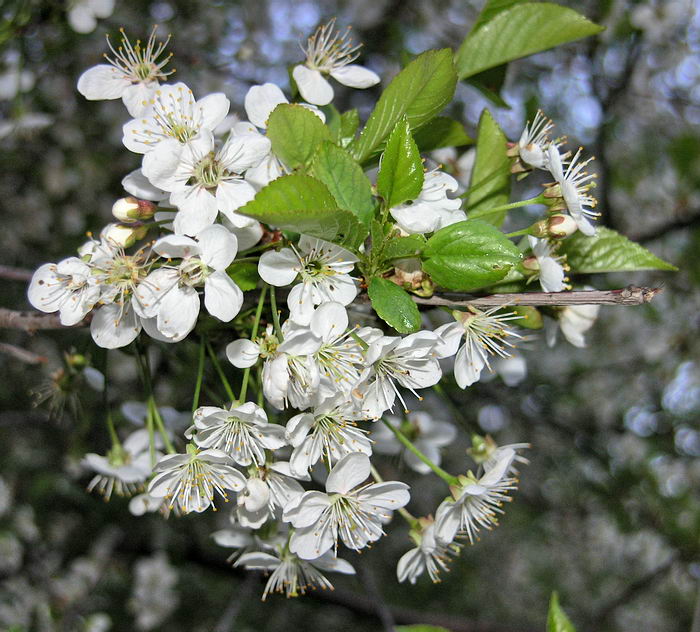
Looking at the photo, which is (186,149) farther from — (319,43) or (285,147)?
(319,43)

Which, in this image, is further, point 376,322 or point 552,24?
point 552,24

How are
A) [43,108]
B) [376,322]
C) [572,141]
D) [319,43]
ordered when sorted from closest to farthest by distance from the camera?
[376,322]
[319,43]
[43,108]
[572,141]

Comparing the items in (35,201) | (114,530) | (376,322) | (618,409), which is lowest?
(618,409)

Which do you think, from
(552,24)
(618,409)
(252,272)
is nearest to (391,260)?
(252,272)

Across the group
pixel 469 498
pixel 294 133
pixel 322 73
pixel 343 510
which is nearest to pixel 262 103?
pixel 294 133

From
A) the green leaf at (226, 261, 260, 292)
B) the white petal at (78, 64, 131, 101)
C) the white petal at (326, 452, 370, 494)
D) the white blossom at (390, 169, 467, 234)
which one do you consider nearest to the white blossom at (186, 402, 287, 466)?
the white petal at (326, 452, 370, 494)

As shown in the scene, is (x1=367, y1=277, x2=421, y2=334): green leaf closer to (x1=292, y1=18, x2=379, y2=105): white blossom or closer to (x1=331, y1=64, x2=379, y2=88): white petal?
(x1=292, y1=18, x2=379, y2=105): white blossom

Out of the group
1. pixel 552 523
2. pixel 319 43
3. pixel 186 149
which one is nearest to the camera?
pixel 186 149
